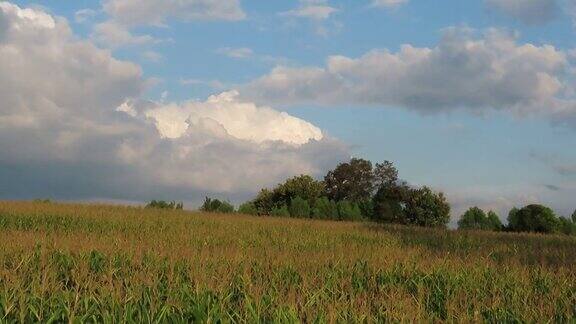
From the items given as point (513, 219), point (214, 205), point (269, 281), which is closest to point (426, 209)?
point (513, 219)

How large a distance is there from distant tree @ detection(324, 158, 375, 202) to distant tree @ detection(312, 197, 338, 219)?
14.0 meters

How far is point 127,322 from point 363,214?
45.5m

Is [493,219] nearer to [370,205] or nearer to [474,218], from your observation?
[474,218]

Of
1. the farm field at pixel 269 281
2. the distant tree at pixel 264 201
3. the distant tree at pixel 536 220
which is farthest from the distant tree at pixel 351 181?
the farm field at pixel 269 281

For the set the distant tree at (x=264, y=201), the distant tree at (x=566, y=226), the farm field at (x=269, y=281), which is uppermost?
the distant tree at (x=264, y=201)

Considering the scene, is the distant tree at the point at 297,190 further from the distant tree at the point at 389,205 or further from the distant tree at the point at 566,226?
the distant tree at the point at 566,226

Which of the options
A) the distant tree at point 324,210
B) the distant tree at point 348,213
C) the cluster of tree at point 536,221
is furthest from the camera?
the distant tree at point 324,210

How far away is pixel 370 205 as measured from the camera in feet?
168

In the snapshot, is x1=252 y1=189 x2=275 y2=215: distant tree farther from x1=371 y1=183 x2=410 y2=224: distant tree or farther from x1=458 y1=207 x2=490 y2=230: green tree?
x1=458 y1=207 x2=490 y2=230: green tree

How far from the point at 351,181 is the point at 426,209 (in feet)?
30.1

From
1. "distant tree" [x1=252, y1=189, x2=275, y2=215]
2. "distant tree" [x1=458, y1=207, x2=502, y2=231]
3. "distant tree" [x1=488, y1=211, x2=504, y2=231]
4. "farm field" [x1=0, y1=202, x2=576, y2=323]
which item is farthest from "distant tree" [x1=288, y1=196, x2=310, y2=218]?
"farm field" [x1=0, y1=202, x2=576, y2=323]

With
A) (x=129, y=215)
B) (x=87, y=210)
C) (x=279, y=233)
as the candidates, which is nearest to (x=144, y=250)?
(x=279, y=233)

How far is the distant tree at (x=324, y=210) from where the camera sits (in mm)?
48550

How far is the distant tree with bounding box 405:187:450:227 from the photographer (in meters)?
57.1
